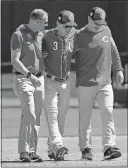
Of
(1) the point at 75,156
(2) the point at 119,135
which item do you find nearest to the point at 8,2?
(2) the point at 119,135

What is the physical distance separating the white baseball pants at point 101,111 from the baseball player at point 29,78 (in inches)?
21.8

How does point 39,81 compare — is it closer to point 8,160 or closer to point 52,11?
point 8,160

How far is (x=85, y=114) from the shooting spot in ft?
28.9

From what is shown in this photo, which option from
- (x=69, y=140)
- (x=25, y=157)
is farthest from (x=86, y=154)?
(x=69, y=140)

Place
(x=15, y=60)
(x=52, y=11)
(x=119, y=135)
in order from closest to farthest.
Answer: (x=15, y=60) → (x=119, y=135) → (x=52, y=11)

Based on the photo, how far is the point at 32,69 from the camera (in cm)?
848

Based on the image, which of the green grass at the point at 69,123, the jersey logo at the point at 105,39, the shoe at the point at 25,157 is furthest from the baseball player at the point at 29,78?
the green grass at the point at 69,123

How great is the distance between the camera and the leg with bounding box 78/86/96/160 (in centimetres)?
872

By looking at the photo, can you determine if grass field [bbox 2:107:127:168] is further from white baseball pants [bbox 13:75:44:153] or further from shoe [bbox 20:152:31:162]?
white baseball pants [bbox 13:75:44:153]

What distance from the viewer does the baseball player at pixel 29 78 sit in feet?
27.6

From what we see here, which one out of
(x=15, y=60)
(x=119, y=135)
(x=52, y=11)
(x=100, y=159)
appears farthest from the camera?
(x=52, y=11)

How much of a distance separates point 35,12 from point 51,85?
91 centimetres

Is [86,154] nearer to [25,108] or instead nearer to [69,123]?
[25,108]

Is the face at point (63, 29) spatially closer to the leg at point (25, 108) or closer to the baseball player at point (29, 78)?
the baseball player at point (29, 78)
